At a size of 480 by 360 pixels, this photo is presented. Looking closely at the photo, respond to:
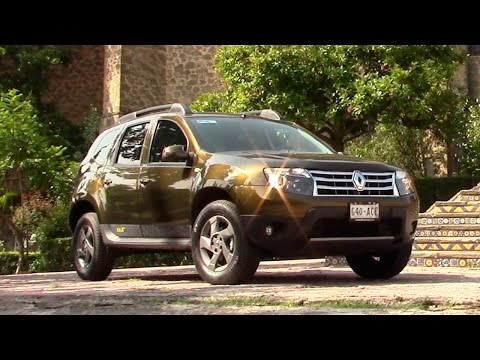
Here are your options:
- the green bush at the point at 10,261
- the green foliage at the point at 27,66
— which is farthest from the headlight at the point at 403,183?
the green foliage at the point at 27,66

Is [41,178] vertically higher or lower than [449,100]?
lower

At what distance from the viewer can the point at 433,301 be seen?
17.9 ft

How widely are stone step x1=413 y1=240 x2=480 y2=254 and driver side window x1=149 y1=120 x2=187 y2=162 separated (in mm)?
5410

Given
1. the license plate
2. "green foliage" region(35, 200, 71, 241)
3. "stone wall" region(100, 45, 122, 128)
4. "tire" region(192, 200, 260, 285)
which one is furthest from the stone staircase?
"stone wall" region(100, 45, 122, 128)

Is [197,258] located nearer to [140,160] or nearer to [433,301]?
[140,160]

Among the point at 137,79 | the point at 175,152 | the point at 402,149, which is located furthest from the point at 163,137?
the point at 137,79

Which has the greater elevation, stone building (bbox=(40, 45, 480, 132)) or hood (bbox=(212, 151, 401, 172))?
stone building (bbox=(40, 45, 480, 132))

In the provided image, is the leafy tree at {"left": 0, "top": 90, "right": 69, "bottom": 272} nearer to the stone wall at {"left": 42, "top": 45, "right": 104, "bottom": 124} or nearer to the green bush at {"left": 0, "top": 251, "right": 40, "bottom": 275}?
the green bush at {"left": 0, "top": 251, "right": 40, "bottom": 275}

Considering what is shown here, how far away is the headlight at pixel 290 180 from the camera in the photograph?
6.68 m

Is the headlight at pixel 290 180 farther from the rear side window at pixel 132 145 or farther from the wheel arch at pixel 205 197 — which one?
the rear side window at pixel 132 145

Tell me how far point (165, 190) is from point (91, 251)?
5.21 feet

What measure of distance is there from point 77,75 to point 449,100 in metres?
14.6

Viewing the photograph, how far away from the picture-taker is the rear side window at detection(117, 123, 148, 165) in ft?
27.5
